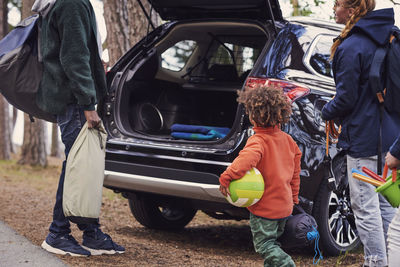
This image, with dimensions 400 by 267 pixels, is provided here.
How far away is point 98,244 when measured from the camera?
176 inches

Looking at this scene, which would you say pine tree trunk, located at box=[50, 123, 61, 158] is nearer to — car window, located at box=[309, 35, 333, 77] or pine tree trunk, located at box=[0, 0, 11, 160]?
pine tree trunk, located at box=[0, 0, 11, 160]

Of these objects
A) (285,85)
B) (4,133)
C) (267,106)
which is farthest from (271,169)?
(4,133)

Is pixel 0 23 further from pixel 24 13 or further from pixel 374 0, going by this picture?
pixel 374 0

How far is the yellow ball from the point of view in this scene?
3.45 m

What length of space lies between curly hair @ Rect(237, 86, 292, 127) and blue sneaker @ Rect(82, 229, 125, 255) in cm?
164

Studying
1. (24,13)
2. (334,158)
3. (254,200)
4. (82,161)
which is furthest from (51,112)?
(24,13)

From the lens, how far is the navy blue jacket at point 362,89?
12.1 feet

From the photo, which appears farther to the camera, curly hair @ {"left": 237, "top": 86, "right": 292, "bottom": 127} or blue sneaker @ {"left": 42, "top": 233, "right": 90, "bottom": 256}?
blue sneaker @ {"left": 42, "top": 233, "right": 90, "bottom": 256}

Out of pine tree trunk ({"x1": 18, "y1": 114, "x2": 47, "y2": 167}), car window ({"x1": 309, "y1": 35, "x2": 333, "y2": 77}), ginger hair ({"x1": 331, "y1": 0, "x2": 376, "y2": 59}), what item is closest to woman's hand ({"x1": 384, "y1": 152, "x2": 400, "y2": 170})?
ginger hair ({"x1": 331, "y1": 0, "x2": 376, "y2": 59})

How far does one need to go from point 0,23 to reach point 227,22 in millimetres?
10635

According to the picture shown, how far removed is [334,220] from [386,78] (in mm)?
1557

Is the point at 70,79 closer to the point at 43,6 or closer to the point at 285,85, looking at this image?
the point at 43,6

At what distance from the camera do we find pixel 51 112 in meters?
4.33

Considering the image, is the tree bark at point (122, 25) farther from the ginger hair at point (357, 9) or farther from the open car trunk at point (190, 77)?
the ginger hair at point (357, 9)
